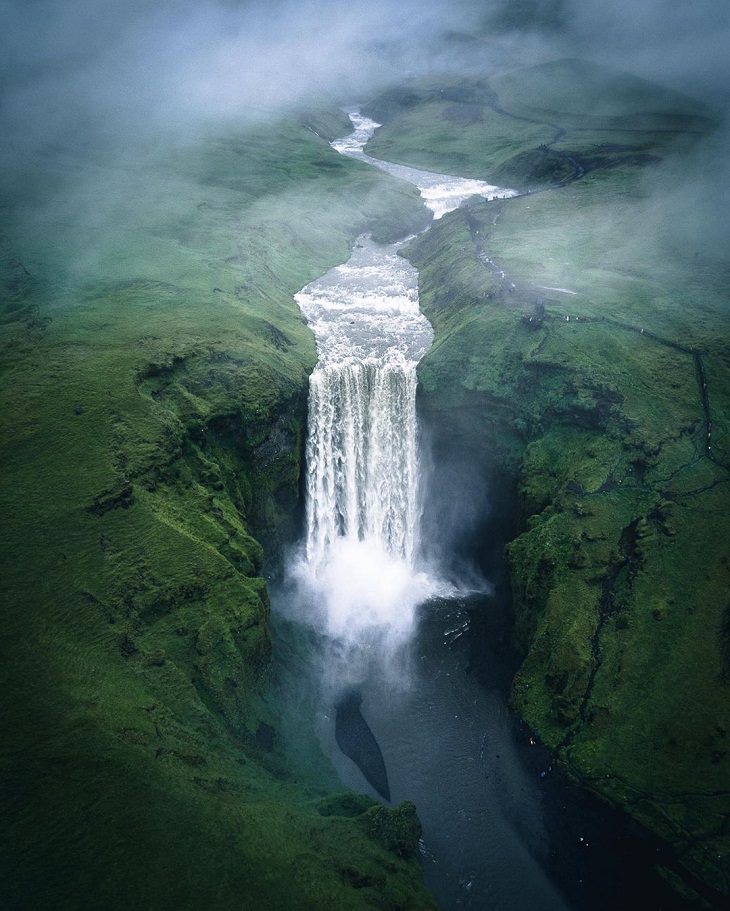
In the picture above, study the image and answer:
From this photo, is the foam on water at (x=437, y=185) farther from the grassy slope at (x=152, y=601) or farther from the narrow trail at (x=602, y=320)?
the grassy slope at (x=152, y=601)

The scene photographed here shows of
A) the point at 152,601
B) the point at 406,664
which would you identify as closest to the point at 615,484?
the point at 406,664

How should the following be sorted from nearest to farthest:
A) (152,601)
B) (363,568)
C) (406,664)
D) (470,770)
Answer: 1. (152,601)
2. (470,770)
3. (406,664)
4. (363,568)

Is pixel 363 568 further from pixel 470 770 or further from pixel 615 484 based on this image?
pixel 615 484

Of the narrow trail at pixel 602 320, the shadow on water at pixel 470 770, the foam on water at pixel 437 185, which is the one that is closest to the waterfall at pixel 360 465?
the shadow on water at pixel 470 770

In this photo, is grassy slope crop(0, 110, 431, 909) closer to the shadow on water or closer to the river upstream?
the river upstream

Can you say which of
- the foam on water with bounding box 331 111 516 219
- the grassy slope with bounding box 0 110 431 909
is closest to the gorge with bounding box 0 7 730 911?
the grassy slope with bounding box 0 110 431 909

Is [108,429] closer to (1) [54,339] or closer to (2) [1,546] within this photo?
(2) [1,546]
